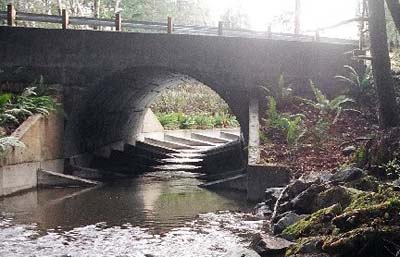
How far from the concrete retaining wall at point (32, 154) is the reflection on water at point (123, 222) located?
1.71ft

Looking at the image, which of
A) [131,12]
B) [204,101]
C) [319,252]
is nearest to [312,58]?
[319,252]

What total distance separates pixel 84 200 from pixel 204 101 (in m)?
22.7

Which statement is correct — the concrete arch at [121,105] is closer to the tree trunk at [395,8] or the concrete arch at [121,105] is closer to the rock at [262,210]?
the rock at [262,210]

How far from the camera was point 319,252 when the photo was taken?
20.0 feet

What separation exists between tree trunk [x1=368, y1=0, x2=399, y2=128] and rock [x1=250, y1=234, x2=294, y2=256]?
3956 mm

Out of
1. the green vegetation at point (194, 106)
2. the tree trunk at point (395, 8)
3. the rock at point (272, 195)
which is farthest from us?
the green vegetation at point (194, 106)

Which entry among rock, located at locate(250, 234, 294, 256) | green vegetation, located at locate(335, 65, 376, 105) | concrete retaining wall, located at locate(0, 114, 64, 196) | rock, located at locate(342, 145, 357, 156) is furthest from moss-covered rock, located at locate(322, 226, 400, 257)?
green vegetation, located at locate(335, 65, 376, 105)

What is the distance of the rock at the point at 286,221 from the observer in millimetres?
7905

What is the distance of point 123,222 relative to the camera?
32.2 ft

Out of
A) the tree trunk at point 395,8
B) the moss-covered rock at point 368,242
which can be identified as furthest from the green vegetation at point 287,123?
the moss-covered rock at point 368,242

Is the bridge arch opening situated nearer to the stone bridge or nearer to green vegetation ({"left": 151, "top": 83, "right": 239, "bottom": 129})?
the stone bridge

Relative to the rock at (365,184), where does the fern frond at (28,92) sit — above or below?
above

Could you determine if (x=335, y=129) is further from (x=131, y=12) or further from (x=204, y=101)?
(x=131, y=12)

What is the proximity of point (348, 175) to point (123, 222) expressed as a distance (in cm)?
413
